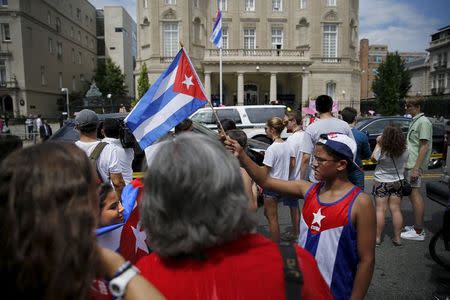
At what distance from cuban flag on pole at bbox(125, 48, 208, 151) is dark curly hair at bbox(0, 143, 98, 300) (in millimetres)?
2784

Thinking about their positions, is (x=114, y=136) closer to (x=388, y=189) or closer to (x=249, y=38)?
(x=388, y=189)

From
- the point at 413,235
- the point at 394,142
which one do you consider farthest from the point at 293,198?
the point at 413,235

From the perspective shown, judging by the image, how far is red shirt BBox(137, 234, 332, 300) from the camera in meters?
1.24

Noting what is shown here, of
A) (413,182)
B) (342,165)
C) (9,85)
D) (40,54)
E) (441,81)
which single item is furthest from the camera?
(441,81)

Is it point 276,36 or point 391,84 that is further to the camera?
point 276,36

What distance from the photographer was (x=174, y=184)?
1273 millimetres

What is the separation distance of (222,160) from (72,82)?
207 ft

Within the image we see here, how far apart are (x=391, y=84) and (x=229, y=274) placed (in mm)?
47718

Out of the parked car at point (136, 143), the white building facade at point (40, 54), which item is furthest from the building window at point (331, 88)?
the parked car at point (136, 143)

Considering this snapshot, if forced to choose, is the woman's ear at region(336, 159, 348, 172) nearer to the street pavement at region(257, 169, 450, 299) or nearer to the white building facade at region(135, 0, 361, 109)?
the street pavement at region(257, 169, 450, 299)

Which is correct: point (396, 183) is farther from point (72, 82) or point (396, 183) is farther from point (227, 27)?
point (72, 82)

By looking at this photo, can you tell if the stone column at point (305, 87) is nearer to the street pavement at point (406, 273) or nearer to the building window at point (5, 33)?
the building window at point (5, 33)

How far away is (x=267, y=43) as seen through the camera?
45094 millimetres

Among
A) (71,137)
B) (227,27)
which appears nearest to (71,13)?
(227,27)
